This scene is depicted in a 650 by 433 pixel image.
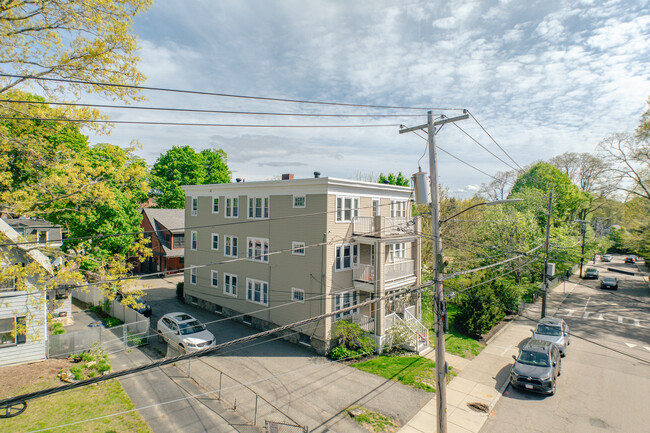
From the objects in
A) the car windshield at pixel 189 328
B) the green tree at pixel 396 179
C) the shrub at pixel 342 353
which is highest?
the green tree at pixel 396 179

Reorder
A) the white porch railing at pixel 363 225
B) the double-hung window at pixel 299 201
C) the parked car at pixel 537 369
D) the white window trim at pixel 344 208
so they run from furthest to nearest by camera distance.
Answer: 1. the white porch railing at pixel 363 225
2. the double-hung window at pixel 299 201
3. the white window trim at pixel 344 208
4. the parked car at pixel 537 369

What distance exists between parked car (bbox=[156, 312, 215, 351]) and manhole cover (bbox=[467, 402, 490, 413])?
12.9 meters

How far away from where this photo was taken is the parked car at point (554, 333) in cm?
1941

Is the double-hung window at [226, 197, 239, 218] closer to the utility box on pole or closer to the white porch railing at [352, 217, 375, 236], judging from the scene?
the white porch railing at [352, 217, 375, 236]

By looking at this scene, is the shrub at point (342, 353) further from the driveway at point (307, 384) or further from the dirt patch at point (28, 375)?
the dirt patch at point (28, 375)

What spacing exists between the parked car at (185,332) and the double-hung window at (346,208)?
9.56m

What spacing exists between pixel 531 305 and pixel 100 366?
33.3 metres

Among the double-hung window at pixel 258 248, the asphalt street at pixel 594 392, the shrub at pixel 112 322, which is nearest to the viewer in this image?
the asphalt street at pixel 594 392

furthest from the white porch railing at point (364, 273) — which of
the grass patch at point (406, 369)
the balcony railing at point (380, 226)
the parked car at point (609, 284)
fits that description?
the parked car at point (609, 284)

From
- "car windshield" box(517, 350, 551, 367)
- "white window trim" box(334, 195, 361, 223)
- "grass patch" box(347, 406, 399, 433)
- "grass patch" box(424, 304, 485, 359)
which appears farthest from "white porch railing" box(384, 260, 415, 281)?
"grass patch" box(347, 406, 399, 433)

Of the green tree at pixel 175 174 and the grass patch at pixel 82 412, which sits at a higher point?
the green tree at pixel 175 174

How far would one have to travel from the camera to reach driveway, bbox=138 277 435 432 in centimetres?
1324

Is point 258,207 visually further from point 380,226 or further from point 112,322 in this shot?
point 112,322

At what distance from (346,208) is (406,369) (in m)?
9.25
